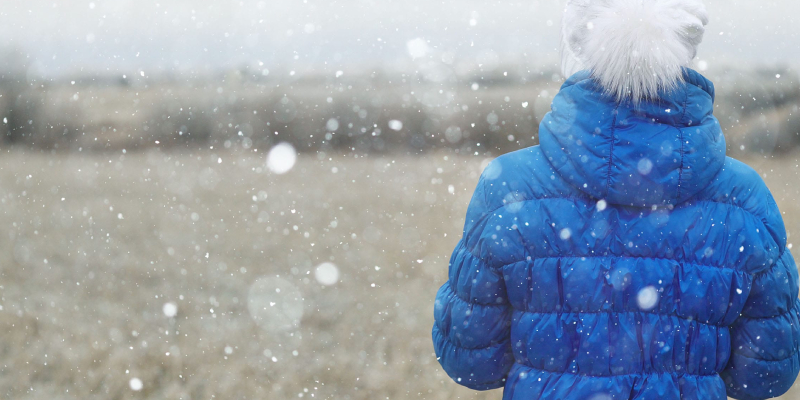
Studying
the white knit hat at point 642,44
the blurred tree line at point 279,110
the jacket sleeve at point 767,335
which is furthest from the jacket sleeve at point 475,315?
the blurred tree line at point 279,110

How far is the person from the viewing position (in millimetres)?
936

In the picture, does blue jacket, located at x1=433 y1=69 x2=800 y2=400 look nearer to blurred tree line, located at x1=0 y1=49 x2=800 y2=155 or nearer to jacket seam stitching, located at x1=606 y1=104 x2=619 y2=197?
jacket seam stitching, located at x1=606 y1=104 x2=619 y2=197

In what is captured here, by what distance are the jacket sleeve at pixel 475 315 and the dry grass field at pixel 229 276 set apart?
1.71 metres

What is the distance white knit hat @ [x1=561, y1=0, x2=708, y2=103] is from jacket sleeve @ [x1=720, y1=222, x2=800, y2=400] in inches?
17.0

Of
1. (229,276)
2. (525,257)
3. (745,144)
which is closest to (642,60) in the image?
(525,257)

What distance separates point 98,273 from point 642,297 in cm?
497

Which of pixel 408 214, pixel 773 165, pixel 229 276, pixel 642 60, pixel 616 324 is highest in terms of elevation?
pixel 642 60

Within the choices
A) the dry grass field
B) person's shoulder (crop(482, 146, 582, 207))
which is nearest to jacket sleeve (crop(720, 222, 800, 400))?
person's shoulder (crop(482, 146, 582, 207))

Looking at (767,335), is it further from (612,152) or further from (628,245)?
(612,152)

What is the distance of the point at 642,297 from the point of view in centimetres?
99

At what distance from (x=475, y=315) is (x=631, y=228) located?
344 millimetres

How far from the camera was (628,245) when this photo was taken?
0.97 m

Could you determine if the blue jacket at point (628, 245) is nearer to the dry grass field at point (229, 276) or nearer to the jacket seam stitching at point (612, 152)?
the jacket seam stitching at point (612, 152)

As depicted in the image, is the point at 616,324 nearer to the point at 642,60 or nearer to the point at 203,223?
the point at 642,60
